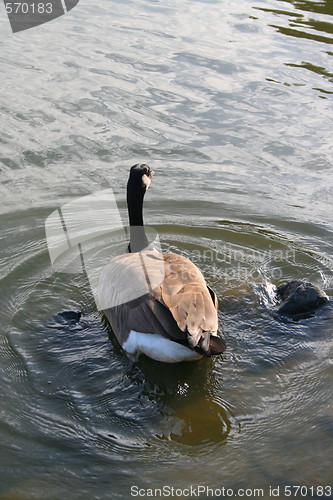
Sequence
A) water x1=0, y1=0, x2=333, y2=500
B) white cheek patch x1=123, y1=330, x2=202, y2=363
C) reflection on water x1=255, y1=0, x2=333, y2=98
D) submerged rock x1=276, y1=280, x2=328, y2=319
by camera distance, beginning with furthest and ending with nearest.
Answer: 1. reflection on water x1=255, y1=0, x2=333, y2=98
2. submerged rock x1=276, y1=280, x2=328, y2=319
3. white cheek patch x1=123, y1=330, x2=202, y2=363
4. water x1=0, y1=0, x2=333, y2=500

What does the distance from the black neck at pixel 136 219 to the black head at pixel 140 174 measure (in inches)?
1.8

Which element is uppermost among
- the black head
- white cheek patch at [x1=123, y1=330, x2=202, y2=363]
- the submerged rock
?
the black head

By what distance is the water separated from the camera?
→ 4.48 meters

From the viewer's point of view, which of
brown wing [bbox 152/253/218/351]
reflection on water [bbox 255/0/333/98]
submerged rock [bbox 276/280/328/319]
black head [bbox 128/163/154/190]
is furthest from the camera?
reflection on water [bbox 255/0/333/98]

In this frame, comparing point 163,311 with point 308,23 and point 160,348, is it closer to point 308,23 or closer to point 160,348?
point 160,348

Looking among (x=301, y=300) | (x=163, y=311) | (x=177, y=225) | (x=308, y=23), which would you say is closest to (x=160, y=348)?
(x=163, y=311)

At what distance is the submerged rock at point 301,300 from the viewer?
607cm

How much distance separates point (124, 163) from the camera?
9023 mm

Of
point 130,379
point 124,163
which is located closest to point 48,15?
point 124,163

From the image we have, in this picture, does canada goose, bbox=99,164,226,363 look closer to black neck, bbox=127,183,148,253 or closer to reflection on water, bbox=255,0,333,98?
black neck, bbox=127,183,148,253

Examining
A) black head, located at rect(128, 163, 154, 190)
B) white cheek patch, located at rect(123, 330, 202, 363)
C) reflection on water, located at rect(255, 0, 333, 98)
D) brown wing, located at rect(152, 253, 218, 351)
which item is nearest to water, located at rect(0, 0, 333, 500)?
reflection on water, located at rect(255, 0, 333, 98)

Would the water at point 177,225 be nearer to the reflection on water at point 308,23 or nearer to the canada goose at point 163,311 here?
the reflection on water at point 308,23

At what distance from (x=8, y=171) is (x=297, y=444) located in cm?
574

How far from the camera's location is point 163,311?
5.25m
